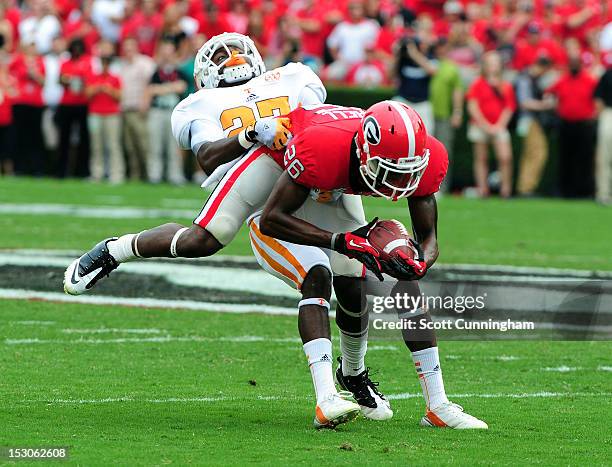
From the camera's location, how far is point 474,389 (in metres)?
6.09

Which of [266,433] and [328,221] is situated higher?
[328,221]

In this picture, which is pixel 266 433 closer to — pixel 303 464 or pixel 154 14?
pixel 303 464

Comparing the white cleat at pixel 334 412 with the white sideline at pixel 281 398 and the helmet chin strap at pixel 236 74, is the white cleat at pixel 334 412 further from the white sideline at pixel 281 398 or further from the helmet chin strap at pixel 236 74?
the helmet chin strap at pixel 236 74

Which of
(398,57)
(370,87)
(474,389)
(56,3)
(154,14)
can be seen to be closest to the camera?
(474,389)

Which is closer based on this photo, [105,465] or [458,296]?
[105,465]

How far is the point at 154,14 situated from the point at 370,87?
3.70 meters

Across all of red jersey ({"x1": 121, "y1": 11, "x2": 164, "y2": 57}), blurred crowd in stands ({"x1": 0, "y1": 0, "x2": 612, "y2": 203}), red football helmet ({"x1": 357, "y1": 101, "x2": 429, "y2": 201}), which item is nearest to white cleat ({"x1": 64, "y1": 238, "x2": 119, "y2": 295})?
red football helmet ({"x1": 357, "y1": 101, "x2": 429, "y2": 201})

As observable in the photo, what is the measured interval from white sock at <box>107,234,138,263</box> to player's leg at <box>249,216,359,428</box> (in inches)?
27.5

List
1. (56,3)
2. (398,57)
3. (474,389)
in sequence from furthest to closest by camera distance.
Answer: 1. (56,3)
2. (398,57)
3. (474,389)

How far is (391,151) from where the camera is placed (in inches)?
199

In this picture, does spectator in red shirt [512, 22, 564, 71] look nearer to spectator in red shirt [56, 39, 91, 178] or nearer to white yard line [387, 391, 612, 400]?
spectator in red shirt [56, 39, 91, 178]

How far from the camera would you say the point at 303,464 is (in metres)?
4.53

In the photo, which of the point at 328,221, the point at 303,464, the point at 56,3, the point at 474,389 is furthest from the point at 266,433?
the point at 56,3

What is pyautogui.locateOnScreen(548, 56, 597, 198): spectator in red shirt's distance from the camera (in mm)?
17219
